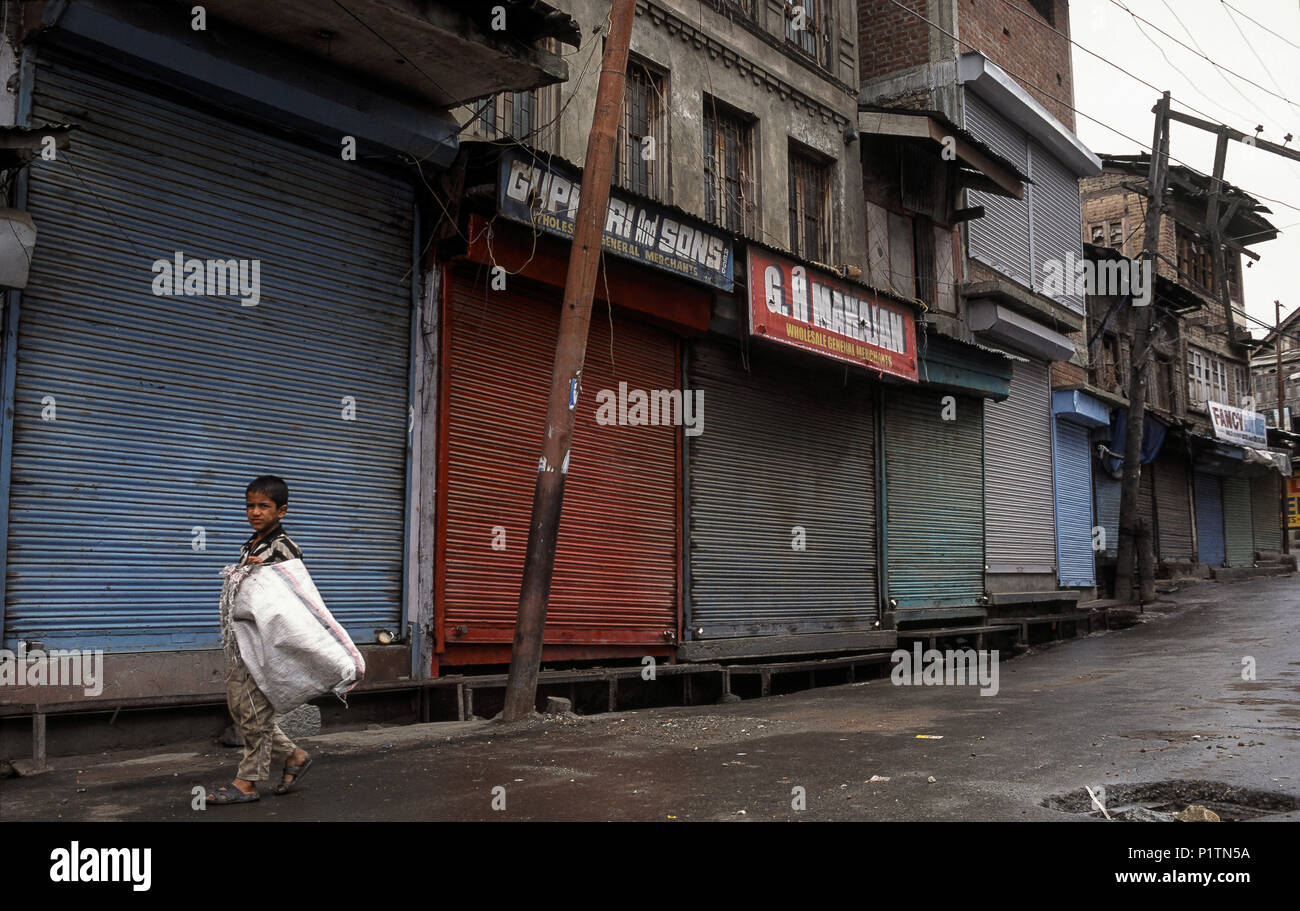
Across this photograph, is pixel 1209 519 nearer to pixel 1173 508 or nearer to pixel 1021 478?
pixel 1173 508

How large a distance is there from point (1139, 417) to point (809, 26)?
11.6 metres

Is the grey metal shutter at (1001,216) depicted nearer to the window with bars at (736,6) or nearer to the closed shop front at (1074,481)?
the closed shop front at (1074,481)

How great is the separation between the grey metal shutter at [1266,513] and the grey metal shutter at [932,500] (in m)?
23.2

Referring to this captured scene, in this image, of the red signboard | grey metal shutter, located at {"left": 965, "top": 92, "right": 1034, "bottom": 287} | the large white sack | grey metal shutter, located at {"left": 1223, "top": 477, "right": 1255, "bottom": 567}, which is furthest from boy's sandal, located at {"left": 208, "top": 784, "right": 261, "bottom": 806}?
grey metal shutter, located at {"left": 1223, "top": 477, "right": 1255, "bottom": 567}

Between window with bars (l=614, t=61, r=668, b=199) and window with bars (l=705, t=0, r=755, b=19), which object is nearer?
window with bars (l=614, t=61, r=668, b=199)

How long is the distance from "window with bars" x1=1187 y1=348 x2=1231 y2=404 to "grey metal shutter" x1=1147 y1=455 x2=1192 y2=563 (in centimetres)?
451

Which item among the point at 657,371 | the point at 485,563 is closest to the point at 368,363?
the point at 485,563

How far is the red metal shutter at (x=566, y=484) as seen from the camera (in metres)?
10.4

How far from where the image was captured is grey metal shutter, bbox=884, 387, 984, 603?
17094mm

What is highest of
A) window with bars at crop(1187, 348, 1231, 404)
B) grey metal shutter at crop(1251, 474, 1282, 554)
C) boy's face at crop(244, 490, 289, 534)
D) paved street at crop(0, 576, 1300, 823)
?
window with bars at crop(1187, 348, 1231, 404)

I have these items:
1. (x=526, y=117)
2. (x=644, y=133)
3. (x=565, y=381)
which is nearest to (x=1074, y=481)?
(x=644, y=133)

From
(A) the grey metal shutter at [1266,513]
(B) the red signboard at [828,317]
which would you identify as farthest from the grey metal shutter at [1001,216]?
(A) the grey metal shutter at [1266,513]

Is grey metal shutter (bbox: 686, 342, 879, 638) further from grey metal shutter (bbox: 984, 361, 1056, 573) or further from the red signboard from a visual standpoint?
grey metal shutter (bbox: 984, 361, 1056, 573)
